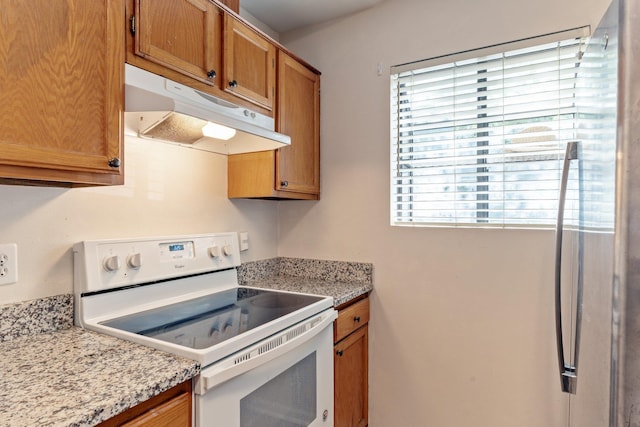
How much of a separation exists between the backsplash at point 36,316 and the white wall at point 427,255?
123 centimetres

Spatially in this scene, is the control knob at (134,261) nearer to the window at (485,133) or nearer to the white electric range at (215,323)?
the white electric range at (215,323)

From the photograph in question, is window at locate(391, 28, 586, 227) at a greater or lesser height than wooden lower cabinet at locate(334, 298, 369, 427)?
greater

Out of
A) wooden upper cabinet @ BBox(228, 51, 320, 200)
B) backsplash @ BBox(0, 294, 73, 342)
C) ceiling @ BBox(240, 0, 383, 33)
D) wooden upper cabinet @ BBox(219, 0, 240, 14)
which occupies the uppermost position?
ceiling @ BBox(240, 0, 383, 33)

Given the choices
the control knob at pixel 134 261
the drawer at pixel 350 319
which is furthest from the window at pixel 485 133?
the control knob at pixel 134 261

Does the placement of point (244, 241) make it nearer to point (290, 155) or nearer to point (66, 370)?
point (290, 155)

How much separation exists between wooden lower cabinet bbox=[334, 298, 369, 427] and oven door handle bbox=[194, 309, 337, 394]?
0.25 meters

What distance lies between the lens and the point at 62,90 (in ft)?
3.18

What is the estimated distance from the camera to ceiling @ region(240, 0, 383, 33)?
6.47ft

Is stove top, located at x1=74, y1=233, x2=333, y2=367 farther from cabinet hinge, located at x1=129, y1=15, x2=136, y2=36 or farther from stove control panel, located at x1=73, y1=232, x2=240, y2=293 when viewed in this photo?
cabinet hinge, located at x1=129, y1=15, x2=136, y2=36

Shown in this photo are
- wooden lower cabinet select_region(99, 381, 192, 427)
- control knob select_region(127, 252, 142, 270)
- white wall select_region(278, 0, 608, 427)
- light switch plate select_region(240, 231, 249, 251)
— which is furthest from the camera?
light switch plate select_region(240, 231, 249, 251)

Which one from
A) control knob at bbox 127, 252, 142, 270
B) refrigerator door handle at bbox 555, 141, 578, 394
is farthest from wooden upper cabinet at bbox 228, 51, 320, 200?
refrigerator door handle at bbox 555, 141, 578, 394

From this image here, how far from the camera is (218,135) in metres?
1.51

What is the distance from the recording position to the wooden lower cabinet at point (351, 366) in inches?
67.5

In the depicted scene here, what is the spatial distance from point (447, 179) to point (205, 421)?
1475 mm
